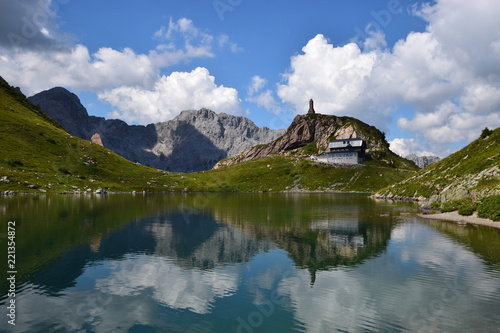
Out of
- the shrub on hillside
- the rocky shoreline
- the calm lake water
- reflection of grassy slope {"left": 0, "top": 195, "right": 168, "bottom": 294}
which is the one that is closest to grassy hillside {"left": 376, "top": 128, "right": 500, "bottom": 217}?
the shrub on hillside

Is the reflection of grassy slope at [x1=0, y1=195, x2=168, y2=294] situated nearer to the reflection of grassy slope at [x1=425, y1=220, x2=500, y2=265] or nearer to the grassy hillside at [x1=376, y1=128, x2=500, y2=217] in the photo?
the reflection of grassy slope at [x1=425, y1=220, x2=500, y2=265]

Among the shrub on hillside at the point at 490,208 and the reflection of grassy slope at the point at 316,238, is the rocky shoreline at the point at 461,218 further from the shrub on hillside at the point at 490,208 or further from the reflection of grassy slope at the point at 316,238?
the reflection of grassy slope at the point at 316,238

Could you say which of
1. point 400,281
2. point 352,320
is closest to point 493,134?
point 400,281

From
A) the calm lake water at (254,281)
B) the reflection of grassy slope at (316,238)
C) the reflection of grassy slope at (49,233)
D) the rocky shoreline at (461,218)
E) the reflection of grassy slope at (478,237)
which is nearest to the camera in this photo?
the calm lake water at (254,281)

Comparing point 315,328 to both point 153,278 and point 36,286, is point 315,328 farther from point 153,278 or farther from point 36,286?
point 36,286

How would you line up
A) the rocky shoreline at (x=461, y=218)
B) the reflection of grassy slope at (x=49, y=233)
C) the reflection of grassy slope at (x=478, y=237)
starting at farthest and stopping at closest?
the rocky shoreline at (x=461, y=218) → the reflection of grassy slope at (x=478, y=237) → the reflection of grassy slope at (x=49, y=233)

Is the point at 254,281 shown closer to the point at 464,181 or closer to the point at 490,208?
the point at 490,208

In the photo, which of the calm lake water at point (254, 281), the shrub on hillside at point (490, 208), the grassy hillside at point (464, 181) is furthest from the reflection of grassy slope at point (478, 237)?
the grassy hillside at point (464, 181)

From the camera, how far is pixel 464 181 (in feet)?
294

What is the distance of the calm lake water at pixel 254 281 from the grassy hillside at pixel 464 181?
18785mm

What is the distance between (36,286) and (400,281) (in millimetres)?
31888

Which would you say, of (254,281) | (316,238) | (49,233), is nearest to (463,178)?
(316,238)

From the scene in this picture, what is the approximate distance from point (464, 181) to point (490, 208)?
35167 millimetres

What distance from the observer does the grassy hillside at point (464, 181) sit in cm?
6769
